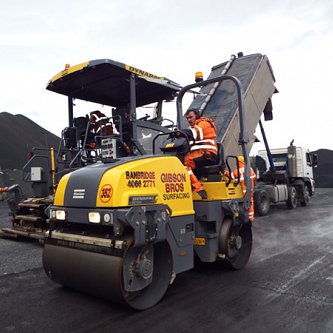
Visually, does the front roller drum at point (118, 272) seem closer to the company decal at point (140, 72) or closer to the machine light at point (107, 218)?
the machine light at point (107, 218)

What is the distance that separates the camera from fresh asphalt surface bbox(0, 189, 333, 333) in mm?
2873

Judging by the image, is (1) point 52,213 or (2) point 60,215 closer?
(2) point 60,215

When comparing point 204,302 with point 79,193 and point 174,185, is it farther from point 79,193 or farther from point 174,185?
point 79,193

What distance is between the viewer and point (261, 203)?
10938 mm

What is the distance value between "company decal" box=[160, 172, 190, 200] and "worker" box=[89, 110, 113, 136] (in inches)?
113

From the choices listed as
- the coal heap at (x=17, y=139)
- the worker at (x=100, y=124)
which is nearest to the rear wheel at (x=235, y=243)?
the worker at (x=100, y=124)

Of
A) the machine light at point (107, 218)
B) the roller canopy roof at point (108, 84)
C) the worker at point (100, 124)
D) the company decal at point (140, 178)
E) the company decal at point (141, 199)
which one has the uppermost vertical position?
the roller canopy roof at point (108, 84)

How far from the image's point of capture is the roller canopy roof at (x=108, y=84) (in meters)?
5.95

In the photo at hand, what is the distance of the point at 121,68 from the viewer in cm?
589

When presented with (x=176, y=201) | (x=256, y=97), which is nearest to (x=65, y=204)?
(x=176, y=201)

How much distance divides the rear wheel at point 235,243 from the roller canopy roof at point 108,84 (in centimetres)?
312

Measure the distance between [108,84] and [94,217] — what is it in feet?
13.4

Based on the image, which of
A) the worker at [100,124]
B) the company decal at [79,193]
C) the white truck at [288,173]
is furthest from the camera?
the white truck at [288,173]

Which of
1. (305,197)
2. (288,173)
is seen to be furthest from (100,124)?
(305,197)
